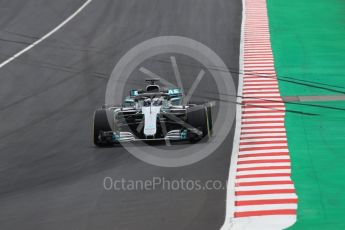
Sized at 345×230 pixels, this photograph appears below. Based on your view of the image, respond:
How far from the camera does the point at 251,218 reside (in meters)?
12.8

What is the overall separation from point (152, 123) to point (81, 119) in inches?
162

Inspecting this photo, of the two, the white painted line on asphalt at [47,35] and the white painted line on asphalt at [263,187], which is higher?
the white painted line on asphalt at [47,35]

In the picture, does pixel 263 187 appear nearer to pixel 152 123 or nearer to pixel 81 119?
pixel 152 123

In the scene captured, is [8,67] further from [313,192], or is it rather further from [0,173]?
[313,192]

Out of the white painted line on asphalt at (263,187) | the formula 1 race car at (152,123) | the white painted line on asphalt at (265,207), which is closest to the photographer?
the white painted line on asphalt at (265,207)

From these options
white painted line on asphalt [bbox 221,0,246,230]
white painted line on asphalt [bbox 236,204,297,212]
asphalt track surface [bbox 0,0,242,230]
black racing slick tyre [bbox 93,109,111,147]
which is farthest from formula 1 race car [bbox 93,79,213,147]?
white painted line on asphalt [bbox 236,204,297,212]

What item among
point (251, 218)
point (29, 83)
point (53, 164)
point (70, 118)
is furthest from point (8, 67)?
point (251, 218)

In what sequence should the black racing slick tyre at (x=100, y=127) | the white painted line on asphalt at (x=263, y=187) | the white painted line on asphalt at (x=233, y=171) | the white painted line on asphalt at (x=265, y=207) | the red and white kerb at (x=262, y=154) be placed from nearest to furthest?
the white painted line on asphalt at (x=233, y=171) < the red and white kerb at (x=262, y=154) < the white painted line on asphalt at (x=265, y=207) < the white painted line on asphalt at (x=263, y=187) < the black racing slick tyre at (x=100, y=127)

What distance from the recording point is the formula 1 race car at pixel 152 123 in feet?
55.5

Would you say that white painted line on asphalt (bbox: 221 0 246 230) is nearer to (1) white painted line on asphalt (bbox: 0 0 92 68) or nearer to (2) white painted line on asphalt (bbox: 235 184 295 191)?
(2) white painted line on asphalt (bbox: 235 184 295 191)

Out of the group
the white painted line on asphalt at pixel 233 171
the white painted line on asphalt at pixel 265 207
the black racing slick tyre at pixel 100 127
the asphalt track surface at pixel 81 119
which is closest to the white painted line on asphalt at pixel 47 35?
the asphalt track surface at pixel 81 119

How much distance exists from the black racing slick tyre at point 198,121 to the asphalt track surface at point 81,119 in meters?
0.66

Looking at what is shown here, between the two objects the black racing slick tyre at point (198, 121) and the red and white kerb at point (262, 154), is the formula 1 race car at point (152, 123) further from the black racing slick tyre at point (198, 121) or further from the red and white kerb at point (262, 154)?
the red and white kerb at point (262, 154)

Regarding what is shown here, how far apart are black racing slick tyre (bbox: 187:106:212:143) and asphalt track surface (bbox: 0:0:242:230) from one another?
0.66m
